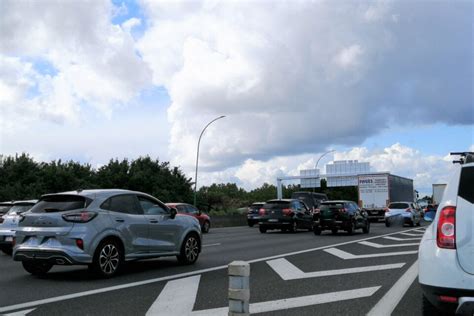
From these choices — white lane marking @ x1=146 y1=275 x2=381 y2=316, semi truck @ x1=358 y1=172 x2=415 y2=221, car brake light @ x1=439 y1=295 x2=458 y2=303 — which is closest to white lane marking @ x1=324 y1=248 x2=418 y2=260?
white lane marking @ x1=146 y1=275 x2=381 y2=316

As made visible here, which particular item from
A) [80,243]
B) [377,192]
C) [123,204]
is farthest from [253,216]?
[80,243]

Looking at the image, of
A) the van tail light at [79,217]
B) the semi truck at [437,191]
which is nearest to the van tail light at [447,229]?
the van tail light at [79,217]

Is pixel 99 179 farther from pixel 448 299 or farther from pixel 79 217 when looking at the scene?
pixel 448 299

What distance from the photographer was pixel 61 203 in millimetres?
9414

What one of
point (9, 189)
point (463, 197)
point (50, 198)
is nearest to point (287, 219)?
point (50, 198)

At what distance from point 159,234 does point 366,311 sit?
204 inches

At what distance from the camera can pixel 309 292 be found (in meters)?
7.73

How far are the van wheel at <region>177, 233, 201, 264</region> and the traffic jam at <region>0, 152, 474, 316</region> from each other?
2cm

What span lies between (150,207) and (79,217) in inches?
72.9

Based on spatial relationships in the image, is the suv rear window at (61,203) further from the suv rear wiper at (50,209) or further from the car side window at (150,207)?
the car side window at (150,207)

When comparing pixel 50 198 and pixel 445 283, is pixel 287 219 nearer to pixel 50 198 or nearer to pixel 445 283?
pixel 50 198

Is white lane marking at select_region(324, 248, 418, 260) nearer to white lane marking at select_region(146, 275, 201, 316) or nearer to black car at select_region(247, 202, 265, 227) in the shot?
white lane marking at select_region(146, 275, 201, 316)

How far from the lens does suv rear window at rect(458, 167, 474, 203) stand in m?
4.88

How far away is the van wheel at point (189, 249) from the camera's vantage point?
11.2 m
